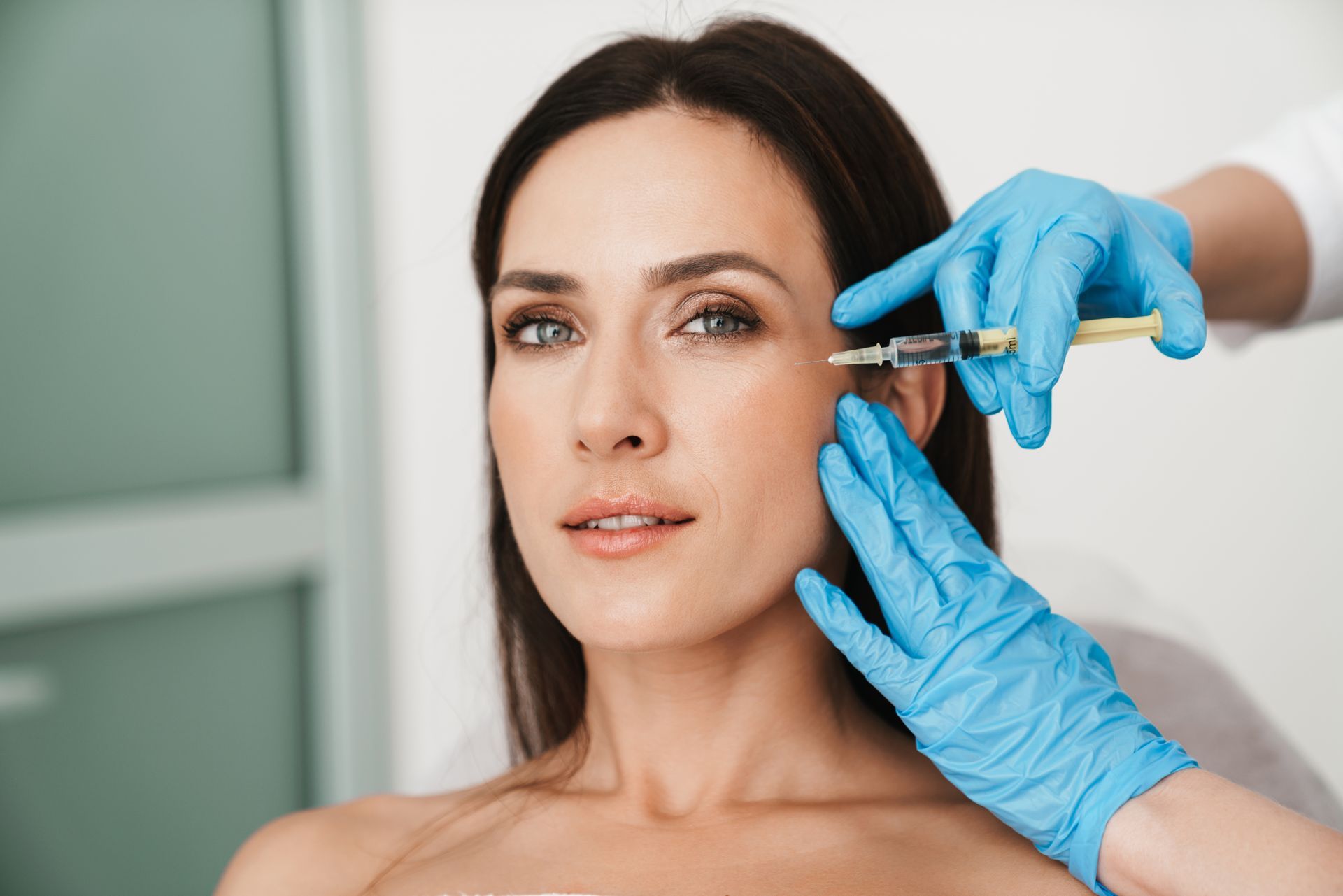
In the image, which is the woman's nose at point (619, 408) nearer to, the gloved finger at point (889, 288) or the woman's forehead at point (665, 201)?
the woman's forehead at point (665, 201)

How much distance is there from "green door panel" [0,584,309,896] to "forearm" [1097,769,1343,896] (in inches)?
91.4

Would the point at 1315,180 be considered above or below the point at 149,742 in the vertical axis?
above

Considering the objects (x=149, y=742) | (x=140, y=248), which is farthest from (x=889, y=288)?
(x=149, y=742)

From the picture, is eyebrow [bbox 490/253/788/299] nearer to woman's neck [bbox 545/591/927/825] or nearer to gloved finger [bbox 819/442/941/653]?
gloved finger [bbox 819/442/941/653]

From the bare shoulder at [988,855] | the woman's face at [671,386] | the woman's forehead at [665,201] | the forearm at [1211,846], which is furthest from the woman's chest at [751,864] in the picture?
the woman's forehead at [665,201]

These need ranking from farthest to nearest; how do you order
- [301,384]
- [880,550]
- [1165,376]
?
1. [301,384]
2. [1165,376]
3. [880,550]

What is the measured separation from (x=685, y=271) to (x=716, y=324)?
87 mm

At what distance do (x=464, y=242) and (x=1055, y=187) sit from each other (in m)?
2.01

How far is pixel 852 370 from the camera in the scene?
1375mm

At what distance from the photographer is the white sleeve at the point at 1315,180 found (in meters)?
1.69

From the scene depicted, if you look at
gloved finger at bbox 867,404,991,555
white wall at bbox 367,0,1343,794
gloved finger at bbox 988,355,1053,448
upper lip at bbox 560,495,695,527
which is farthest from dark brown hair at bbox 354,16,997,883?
white wall at bbox 367,0,1343,794

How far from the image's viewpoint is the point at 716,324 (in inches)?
51.3

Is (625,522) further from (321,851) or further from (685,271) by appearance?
(321,851)

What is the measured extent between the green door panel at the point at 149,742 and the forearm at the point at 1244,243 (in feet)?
7.80
